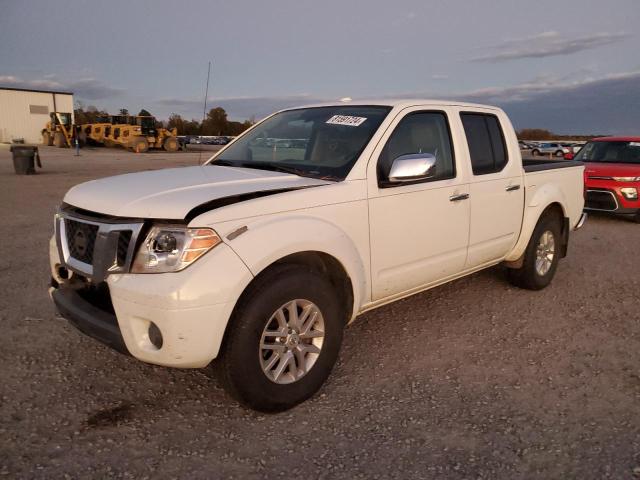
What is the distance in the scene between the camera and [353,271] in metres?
3.29

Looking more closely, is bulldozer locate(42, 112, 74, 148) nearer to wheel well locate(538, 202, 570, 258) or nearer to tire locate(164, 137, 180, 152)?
tire locate(164, 137, 180, 152)

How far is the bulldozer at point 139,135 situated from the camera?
1363 inches

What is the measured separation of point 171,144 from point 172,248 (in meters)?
35.9

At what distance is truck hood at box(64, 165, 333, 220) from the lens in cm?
274

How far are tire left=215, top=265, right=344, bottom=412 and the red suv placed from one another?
7564mm

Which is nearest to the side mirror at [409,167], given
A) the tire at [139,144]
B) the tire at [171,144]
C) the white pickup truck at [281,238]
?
the white pickup truck at [281,238]

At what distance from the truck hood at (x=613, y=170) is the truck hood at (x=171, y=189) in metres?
7.86

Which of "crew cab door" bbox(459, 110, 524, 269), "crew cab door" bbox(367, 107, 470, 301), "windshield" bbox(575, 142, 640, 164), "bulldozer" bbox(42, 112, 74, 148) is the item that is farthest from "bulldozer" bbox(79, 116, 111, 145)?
"crew cab door" bbox(367, 107, 470, 301)

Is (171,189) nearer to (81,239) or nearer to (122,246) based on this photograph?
(122,246)

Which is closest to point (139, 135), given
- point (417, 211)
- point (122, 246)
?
point (417, 211)

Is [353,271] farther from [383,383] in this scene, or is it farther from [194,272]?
[194,272]

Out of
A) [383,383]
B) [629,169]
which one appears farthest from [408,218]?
[629,169]

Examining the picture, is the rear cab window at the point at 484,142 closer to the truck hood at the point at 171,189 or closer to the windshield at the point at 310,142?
the windshield at the point at 310,142

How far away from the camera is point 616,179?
962 cm
